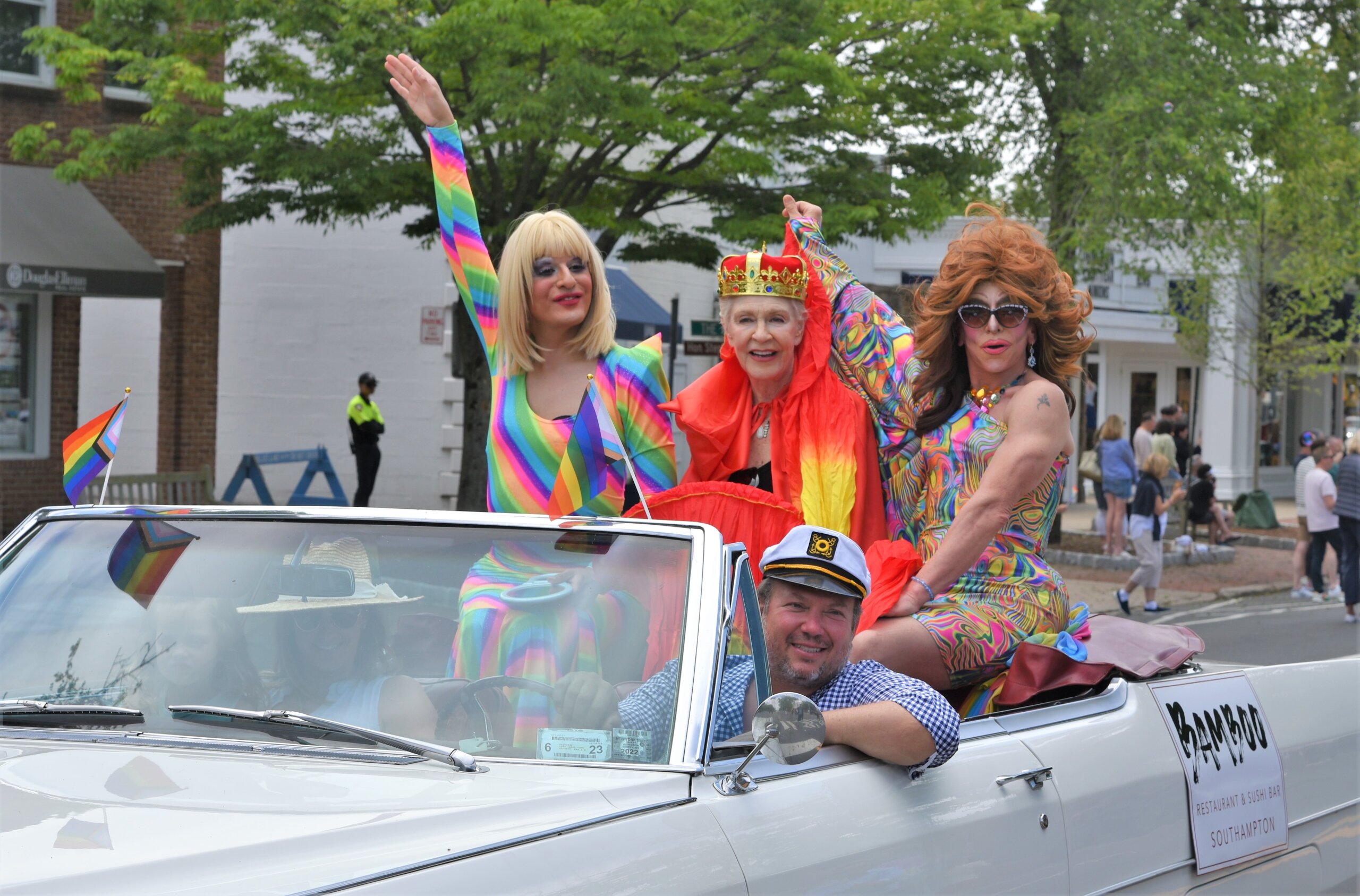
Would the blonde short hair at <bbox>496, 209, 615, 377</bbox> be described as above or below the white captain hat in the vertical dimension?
above

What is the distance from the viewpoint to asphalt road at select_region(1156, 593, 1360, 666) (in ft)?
38.3

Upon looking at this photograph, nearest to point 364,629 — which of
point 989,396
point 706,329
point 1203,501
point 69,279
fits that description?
point 989,396

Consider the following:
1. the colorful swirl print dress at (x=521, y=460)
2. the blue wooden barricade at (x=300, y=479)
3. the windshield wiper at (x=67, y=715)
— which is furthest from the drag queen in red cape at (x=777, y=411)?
the blue wooden barricade at (x=300, y=479)

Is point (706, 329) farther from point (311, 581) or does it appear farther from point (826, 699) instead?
point (311, 581)

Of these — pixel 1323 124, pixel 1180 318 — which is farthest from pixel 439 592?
pixel 1180 318

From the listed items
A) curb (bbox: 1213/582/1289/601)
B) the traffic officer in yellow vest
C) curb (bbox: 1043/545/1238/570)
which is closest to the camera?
curb (bbox: 1213/582/1289/601)

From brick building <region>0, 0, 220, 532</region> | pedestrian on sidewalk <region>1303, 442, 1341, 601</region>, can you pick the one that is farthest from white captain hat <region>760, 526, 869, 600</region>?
brick building <region>0, 0, 220, 532</region>

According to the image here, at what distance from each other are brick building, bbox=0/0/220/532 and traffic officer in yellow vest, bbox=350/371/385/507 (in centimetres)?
196

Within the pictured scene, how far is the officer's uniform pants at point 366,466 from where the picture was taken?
19.5 m

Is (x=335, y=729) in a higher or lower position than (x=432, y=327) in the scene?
lower

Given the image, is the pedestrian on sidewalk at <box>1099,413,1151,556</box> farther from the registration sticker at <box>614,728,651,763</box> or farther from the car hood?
the car hood

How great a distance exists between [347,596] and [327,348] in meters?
19.5

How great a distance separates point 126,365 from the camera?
20.3m

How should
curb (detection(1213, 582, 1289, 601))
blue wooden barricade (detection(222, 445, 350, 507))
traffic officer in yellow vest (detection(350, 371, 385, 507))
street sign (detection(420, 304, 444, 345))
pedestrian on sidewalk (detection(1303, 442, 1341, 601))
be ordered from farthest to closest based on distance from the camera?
traffic officer in yellow vest (detection(350, 371, 385, 507))
street sign (detection(420, 304, 444, 345))
blue wooden barricade (detection(222, 445, 350, 507))
curb (detection(1213, 582, 1289, 601))
pedestrian on sidewalk (detection(1303, 442, 1341, 601))
